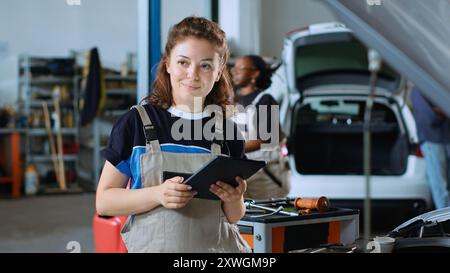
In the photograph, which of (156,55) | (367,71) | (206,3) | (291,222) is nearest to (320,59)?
(367,71)

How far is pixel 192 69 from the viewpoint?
1207 mm

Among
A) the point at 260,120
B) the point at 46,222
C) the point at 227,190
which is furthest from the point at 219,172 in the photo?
the point at 46,222

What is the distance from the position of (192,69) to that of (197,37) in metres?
0.06

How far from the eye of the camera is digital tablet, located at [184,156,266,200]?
1.09 m

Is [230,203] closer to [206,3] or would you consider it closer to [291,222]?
[291,222]

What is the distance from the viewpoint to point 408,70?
1.24m

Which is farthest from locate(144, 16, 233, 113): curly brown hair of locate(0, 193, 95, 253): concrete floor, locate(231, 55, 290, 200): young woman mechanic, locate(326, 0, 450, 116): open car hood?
locate(0, 193, 95, 253): concrete floor

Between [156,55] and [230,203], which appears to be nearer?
[230,203]

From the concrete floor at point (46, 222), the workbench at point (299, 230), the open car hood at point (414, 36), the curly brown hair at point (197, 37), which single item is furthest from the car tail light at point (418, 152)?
the curly brown hair at point (197, 37)

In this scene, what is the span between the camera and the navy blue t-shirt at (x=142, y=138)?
47.1 inches

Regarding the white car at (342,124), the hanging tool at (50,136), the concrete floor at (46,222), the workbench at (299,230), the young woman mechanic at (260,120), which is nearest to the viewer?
the workbench at (299,230)

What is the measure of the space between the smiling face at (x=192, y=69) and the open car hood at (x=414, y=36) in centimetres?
31

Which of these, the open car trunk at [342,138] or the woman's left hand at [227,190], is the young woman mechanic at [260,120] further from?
the open car trunk at [342,138]
